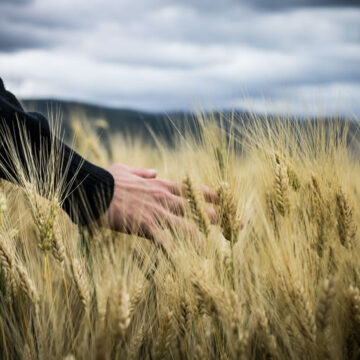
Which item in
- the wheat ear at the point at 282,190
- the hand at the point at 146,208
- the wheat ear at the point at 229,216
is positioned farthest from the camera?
the hand at the point at 146,208

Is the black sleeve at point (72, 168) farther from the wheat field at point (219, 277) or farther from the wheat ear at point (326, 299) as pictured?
the wheat ear at point (326, 299)

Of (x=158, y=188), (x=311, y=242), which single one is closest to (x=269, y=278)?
(x=311, y=242)

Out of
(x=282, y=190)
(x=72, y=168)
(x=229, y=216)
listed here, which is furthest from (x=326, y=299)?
(x=72, y=168)

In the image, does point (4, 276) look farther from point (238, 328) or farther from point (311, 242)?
point (311, 242)

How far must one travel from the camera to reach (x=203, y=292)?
0.85 metres

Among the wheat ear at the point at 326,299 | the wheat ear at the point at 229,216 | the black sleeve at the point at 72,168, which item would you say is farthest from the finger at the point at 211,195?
the wheat ear at the point at 326,299

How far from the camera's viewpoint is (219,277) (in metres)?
1.11

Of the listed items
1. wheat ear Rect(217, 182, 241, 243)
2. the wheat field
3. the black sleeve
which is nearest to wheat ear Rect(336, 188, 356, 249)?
the wheat field

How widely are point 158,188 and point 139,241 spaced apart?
0.78ft

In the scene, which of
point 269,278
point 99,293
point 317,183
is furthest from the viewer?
point 317,183

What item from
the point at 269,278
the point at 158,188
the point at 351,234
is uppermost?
the point at 158,188

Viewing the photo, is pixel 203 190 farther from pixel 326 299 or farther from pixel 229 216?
pixel 326 299

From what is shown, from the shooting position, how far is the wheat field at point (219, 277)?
0.84m

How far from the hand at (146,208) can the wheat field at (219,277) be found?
0.07 metres
